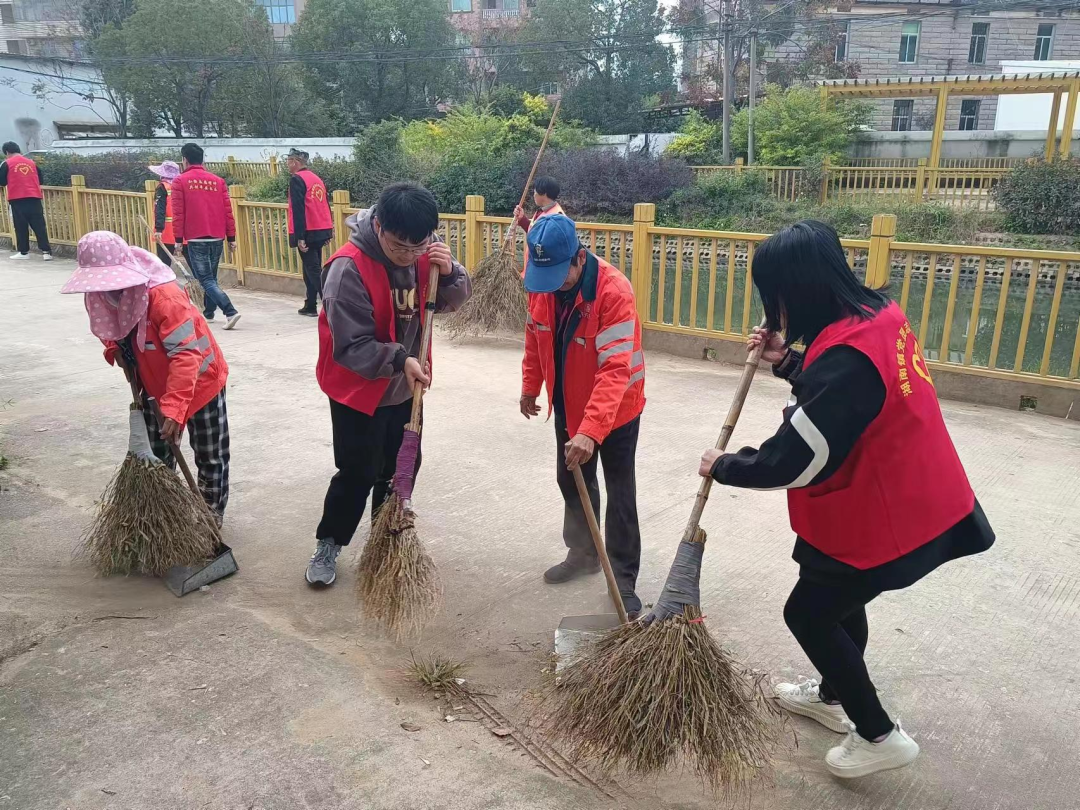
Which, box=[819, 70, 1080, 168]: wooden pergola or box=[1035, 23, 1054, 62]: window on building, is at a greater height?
box=[1035, 23, 1054, 62]: window on building

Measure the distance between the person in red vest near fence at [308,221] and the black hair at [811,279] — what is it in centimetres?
695

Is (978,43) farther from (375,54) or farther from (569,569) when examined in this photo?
(569,569)

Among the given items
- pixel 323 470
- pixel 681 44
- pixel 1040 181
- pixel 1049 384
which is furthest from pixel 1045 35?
pixel 323 470

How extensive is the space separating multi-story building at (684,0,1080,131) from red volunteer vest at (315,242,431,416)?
108ft

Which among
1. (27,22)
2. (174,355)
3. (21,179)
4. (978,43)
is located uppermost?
(27,22)

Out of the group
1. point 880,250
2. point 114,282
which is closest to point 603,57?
point 880,250

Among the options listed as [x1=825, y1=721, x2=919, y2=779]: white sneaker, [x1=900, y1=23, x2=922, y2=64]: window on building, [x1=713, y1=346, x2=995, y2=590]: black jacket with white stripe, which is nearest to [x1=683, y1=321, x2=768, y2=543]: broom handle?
[x1=713, y1=346, x2=995, y2=590]: black jacket with white stripe

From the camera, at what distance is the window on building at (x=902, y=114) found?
33.1m

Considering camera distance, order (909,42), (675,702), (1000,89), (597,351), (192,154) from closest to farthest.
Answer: (675,702), (597,351), (192,154), (1000,89), (909,42)

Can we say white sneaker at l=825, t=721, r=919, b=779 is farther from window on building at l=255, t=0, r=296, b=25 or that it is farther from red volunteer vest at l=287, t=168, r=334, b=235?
window on building at l=255, t=0, r=296, b=25

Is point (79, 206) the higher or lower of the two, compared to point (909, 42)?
lower

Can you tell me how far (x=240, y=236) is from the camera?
10.1 meters

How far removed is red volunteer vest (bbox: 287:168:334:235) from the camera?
A: 8.16 metres

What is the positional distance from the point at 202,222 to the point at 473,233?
8.27ft
